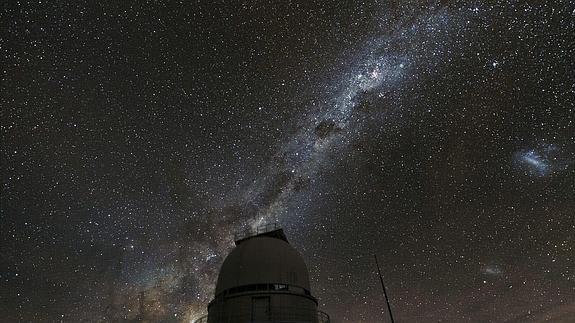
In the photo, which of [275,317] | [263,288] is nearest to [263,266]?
[263,288]

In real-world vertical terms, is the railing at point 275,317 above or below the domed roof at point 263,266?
below

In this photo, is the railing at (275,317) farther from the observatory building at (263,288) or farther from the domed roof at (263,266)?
the domed roof at (263,266)

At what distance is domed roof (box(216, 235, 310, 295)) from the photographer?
1842cm

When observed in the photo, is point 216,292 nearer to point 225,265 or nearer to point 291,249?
point 225,265

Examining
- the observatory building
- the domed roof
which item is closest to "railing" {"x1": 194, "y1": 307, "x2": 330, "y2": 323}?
the observatory building

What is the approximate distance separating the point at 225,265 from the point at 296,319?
5550 millimetres

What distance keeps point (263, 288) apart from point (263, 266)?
125 cm

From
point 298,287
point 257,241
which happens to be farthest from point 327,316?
point 257,241

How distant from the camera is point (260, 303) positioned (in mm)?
17359

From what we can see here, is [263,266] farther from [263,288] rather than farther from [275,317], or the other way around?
[275,317]

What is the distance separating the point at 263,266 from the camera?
61.5 feet

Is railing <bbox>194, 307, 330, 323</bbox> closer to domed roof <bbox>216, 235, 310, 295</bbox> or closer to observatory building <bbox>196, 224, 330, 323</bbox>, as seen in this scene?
observatory building <bbox>196, 224, 330, 323</bbox>

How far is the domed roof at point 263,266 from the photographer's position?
1842cm

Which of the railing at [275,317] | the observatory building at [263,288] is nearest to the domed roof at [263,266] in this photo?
the observatory building at [263,288]
